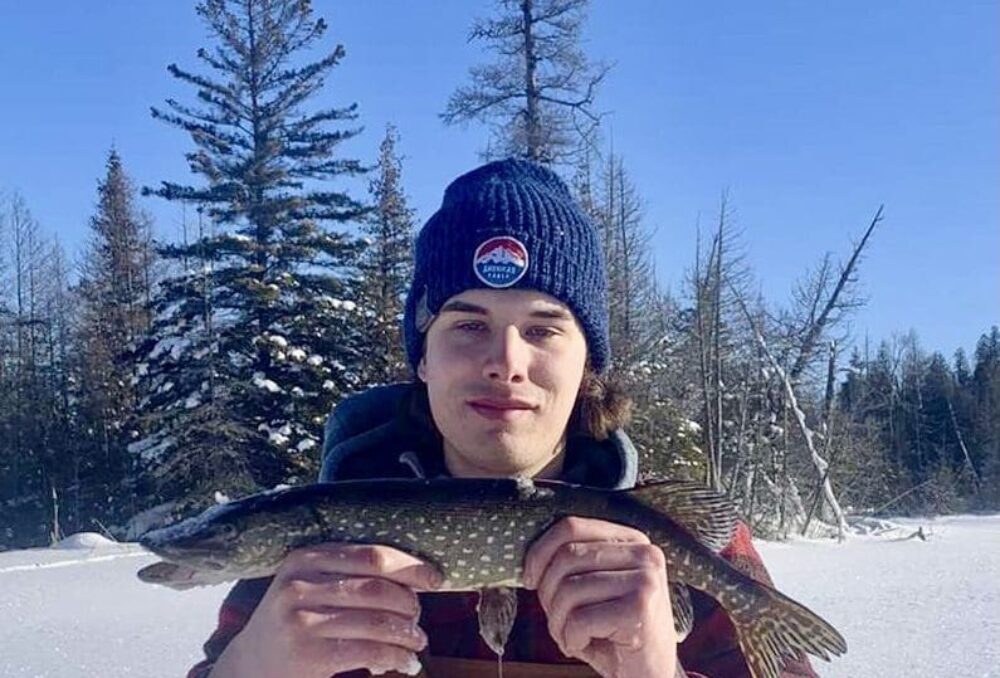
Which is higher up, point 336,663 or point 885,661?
point 336,663

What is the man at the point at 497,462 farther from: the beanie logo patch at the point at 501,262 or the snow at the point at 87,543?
the snow at the point at 87,543

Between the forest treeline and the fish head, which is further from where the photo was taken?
the forest treeline

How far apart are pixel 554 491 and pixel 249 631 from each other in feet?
2.05

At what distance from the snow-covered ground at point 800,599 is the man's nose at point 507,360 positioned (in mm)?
4777

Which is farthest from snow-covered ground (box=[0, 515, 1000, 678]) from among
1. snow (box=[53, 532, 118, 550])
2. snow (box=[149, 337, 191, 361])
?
snow (box=[149, 337, 191, 361])

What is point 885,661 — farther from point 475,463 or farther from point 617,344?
point 617,344

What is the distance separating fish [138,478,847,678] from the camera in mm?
1731

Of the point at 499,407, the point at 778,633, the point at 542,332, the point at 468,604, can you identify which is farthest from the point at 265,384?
the point at 778,633

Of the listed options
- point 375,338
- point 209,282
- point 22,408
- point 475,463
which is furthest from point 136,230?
point 475,463

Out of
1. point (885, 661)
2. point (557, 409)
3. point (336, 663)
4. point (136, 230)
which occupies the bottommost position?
point (885, 661)

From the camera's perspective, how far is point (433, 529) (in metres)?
1.75

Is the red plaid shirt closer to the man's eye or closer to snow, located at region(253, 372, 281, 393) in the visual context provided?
the man's eye

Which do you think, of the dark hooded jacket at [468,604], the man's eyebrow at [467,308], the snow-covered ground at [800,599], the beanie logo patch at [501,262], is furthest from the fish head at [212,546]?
the snow-covered ground at [800,599]

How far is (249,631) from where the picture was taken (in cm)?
170
